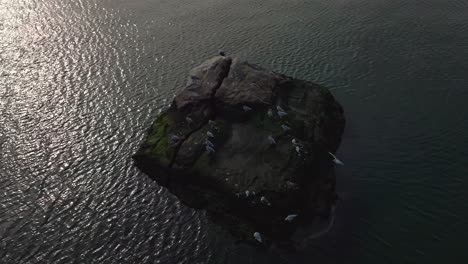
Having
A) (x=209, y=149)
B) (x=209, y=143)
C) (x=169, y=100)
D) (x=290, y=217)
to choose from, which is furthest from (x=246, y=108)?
(x=169, y=100)

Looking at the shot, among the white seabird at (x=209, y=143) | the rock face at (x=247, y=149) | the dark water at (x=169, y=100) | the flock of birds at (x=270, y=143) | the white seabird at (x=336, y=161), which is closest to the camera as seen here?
the flock of birds at (x=270, y=143)

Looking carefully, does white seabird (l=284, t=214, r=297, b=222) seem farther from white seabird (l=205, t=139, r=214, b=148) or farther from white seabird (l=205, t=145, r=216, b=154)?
white seabird (l=205, t=139, r=214, b=148)

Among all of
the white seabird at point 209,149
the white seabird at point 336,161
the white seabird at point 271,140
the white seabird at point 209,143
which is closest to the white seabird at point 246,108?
the white seabird at point 271,140

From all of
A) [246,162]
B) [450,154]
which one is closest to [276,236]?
[246,162]

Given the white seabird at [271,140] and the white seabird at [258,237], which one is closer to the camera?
the white seabird at [258,237]

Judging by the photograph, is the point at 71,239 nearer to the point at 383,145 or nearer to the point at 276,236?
the point at 276,236

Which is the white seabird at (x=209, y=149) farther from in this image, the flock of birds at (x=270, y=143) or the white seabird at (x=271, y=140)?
the white seabird at (x=271, y=140)
